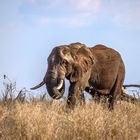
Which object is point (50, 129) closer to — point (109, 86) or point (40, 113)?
point (40, 113)

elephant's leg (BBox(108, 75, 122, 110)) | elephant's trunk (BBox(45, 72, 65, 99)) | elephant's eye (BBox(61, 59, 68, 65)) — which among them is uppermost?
elephant's eye (BBox(61, 59, 68, 65))

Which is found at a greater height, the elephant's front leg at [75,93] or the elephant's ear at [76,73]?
the elephant's ear at [76,73]

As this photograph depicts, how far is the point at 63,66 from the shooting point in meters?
12.2

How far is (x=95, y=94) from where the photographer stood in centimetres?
1368

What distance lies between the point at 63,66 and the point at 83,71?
1000 mm

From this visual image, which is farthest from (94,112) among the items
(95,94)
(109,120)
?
(95,94)

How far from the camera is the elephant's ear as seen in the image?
12.6 m

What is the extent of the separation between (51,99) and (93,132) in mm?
3914

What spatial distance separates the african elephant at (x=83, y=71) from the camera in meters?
11.9

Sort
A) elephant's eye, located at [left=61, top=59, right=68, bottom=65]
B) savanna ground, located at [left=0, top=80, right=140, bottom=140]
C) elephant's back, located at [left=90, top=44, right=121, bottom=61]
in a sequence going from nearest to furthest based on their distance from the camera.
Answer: savanna ground, located at [left=0, top=80, right=140, bottom=140] → elephant's eye, located at [left=61, top=59, right=68, bottom=65] → elephant's back, located at [left=90, top=44, right=121, bottom=61]

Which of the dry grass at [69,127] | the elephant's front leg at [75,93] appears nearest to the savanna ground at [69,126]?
the dry grass at [69,127]

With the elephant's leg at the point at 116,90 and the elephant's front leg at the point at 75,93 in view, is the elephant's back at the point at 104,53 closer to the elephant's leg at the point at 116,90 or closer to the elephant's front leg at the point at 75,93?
the elephant's leg at the point at 116,90

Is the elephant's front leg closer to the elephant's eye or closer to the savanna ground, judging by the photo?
the elephant's eye

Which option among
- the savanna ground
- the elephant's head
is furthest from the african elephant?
the savanna ground
